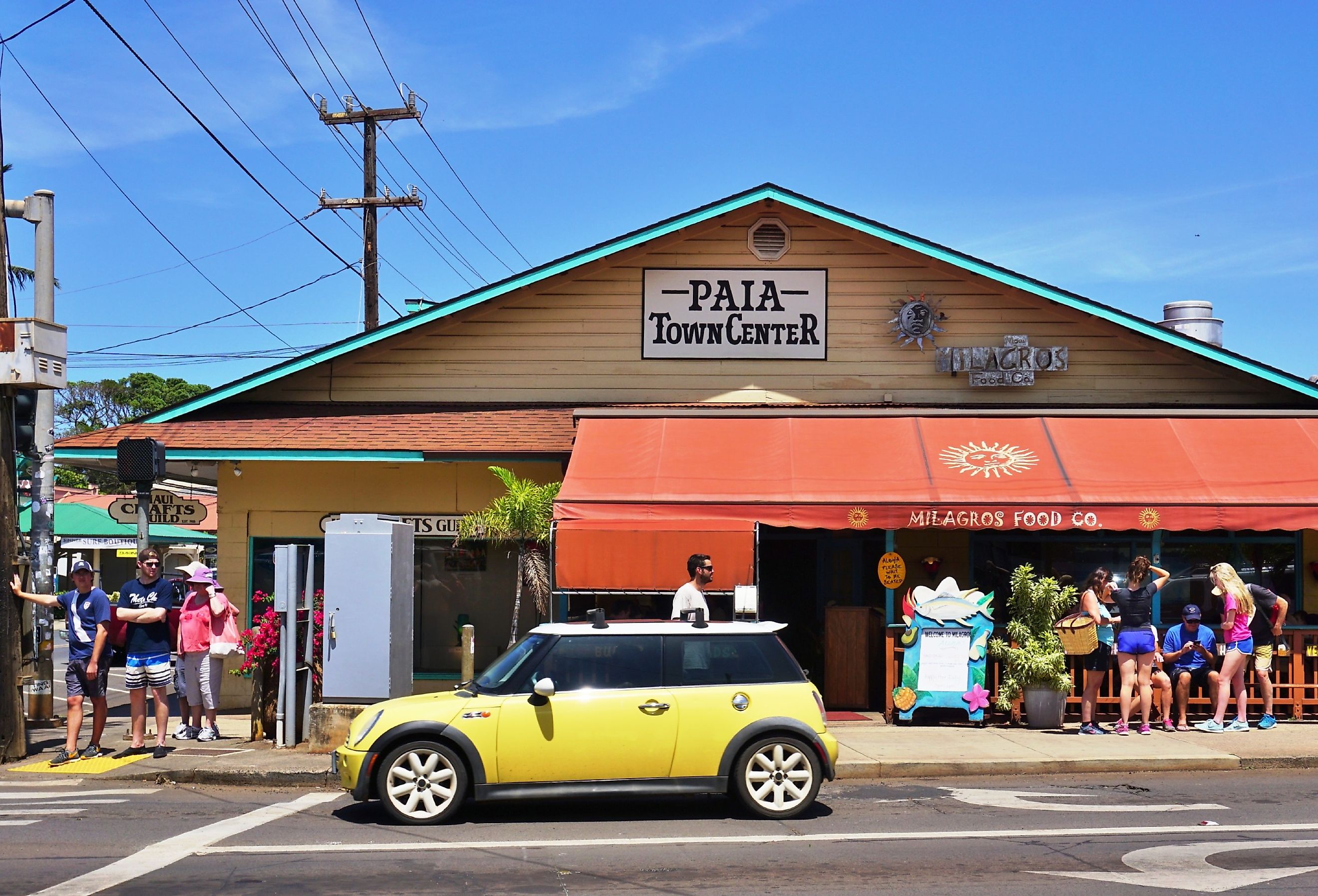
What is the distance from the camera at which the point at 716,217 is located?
16328mm

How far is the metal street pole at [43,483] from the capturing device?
14406 mm

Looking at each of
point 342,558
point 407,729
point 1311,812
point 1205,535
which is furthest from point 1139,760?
point 342,558

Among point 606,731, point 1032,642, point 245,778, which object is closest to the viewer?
point 606,731

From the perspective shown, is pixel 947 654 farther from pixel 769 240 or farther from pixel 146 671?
pixel 146 671

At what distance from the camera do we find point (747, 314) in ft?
54.1

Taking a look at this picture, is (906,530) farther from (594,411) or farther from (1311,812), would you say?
(1311,812)

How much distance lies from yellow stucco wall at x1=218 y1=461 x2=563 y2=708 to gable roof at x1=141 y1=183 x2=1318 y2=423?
4.13 ft

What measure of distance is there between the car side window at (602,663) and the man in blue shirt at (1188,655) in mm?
6661

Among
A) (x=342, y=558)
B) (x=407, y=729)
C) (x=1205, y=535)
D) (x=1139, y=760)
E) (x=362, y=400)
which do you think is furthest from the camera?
(x=362, y=400)

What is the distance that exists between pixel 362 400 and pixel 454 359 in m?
Answer: 1.33

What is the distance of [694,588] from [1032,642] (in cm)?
383

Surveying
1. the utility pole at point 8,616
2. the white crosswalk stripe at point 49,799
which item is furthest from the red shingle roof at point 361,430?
the white crosswalk stripe at point 49,799

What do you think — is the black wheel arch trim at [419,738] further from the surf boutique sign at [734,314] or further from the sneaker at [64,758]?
the surf boutique sign at [734,314]

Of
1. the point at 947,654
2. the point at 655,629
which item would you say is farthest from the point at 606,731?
the point at 947,654
